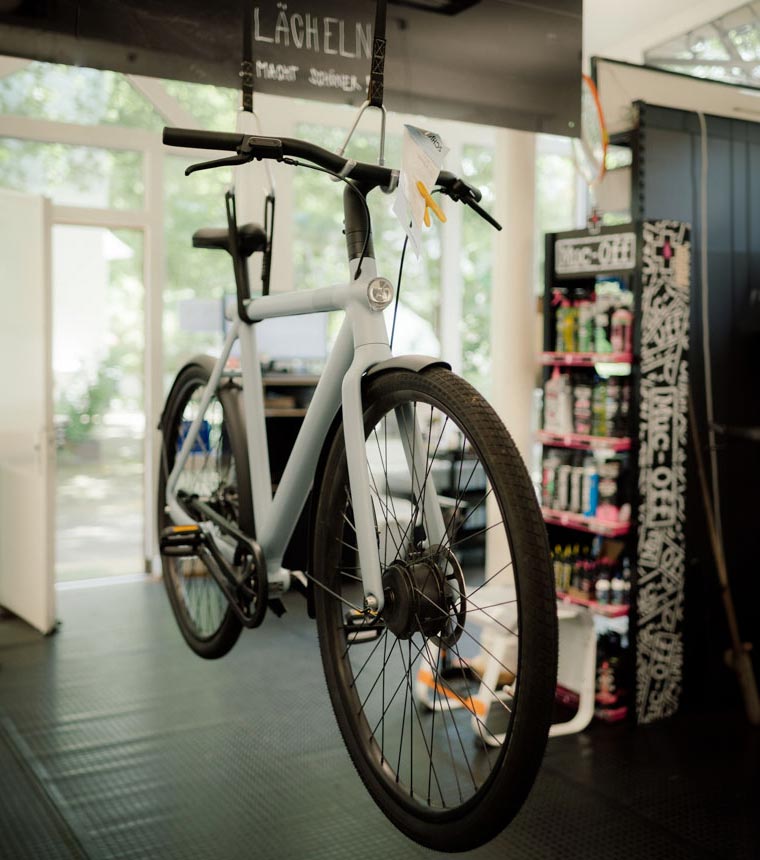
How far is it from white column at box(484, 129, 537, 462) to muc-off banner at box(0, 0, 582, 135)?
1.17 m

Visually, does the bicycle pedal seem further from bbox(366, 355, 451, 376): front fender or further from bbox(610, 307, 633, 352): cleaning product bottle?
bbox(610, 307, 633, 352): cleaning product bottle

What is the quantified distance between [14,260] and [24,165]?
1.18m

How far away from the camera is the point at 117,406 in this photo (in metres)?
5.94

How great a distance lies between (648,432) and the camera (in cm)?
365

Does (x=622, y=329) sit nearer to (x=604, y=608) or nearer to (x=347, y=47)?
(x=604, y=608)

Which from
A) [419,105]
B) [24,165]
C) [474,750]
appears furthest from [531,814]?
[24,165]

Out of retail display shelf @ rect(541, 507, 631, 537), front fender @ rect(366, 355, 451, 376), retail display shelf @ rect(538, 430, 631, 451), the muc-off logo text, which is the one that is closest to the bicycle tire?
front fender @ rect(366, 355, 451, 376)

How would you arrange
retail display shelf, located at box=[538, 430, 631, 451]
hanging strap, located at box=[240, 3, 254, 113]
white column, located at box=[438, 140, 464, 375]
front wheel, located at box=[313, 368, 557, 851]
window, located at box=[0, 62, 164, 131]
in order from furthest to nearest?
1. white column, located at box=[438, 140, 464, 375]
2. window, located at box=[0, 62, 164, 131]
3. retail display shelf, located at box=[538, 430, 631, 451]
4. hanging strap, located at box=[240, 3, 254, 113]
5. front wheel, located at box=[313, 368, 557, 851]

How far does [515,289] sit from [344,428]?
2.75m

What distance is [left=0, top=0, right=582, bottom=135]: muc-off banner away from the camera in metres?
2.04

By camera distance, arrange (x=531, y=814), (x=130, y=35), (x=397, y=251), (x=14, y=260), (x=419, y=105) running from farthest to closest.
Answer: (x=397, y=251), (x=14, y=260), (x=531, y=814), (x=419, y=105), (x=130, y=35)

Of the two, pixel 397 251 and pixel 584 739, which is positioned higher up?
pixel 397 251

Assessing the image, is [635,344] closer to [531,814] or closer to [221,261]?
[531,814]

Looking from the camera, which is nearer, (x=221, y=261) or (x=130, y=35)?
(x=130, y=35)
